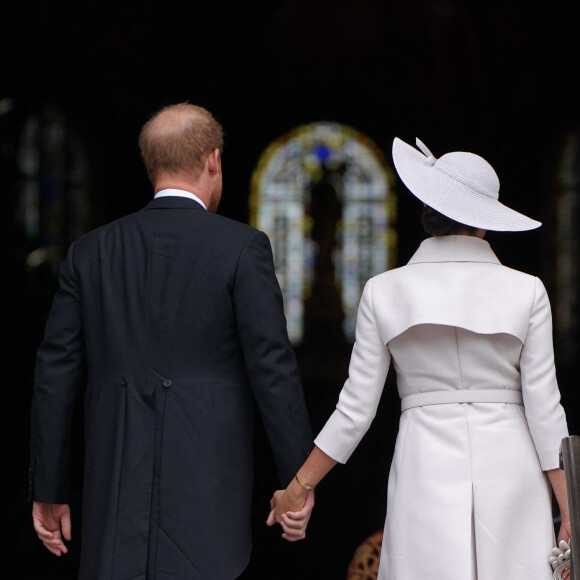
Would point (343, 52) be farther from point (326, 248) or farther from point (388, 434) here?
point (388, 434)

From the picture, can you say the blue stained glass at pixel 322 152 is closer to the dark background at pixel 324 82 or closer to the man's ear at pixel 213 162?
the dark background at pixel 324 82

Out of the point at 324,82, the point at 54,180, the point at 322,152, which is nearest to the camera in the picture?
the point at 54,180

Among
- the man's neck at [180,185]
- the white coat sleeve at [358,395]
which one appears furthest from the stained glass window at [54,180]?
the white coat sleeve at [358,395]

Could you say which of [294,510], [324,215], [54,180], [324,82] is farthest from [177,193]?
[324,82]

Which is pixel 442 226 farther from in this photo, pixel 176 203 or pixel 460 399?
pixel 176 203

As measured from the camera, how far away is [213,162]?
3525 millimetres

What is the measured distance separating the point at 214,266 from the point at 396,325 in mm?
525

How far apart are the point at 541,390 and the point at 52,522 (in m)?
1.39

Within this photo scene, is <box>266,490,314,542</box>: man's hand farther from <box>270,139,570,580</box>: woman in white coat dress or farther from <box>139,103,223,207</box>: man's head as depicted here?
<box>139,103,223,207</box>: man's head

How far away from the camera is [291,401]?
11.1 ft

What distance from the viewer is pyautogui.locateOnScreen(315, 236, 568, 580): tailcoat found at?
317 cm

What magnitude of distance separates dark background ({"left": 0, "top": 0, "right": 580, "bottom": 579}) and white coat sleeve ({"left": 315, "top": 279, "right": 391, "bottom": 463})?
295 inches

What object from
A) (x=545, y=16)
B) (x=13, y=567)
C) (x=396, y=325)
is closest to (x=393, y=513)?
(x=396, y=325)

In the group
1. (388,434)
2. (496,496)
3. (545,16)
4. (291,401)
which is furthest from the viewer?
(545,16)
